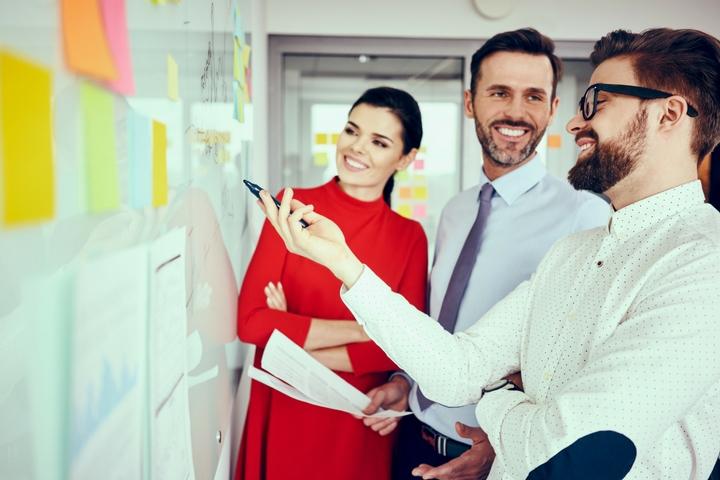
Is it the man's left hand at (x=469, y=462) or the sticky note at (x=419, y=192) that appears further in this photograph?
the sticky note at (x=419, y=192)

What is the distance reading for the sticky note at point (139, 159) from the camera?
22.2 inches

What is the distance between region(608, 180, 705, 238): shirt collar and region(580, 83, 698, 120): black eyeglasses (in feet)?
0.48

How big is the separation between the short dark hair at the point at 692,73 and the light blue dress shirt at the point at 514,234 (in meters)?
0.53

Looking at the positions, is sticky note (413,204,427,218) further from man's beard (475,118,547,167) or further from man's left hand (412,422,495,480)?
man's left hand (412,422,495,480)

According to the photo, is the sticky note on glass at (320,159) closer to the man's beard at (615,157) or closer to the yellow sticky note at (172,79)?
the man's beard at (615,157)

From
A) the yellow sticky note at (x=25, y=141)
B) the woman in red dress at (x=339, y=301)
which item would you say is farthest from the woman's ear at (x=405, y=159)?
the yellow sticky note at (x=25, y=141)

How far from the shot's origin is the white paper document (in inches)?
50.8

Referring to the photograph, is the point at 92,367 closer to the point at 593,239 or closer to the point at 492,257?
the point at 593,239

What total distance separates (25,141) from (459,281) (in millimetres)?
1345

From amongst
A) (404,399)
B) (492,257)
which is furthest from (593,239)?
(404,399)

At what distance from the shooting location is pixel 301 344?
1493 millimetres

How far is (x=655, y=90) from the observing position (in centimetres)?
103

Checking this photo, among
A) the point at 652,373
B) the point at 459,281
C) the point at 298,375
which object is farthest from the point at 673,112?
the point at 298,375

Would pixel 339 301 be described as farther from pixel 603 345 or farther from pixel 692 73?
pixel 692 73
